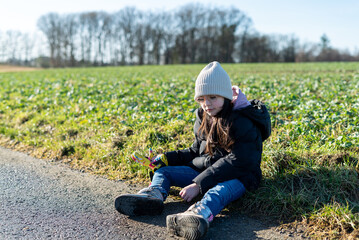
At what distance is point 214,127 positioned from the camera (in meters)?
2.87

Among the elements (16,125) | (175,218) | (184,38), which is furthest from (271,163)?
(184,38)

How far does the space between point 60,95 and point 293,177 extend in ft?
22.2

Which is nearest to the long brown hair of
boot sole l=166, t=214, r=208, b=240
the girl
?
the girl

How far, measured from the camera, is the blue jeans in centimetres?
252

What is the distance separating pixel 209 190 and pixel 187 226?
1.47 ft

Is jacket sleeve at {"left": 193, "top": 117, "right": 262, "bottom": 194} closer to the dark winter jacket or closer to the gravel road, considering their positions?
the dark winter jacket

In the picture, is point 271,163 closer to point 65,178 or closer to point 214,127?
point 214,127

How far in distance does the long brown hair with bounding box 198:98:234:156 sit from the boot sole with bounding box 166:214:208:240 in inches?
31.1

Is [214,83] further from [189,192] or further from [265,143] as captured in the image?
[265,143]

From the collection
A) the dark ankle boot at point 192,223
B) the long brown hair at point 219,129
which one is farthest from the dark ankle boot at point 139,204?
the long brown hair at point 219,129

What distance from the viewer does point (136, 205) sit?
2.66m

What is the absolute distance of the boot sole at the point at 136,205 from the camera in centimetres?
265

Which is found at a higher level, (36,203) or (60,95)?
(60,95)

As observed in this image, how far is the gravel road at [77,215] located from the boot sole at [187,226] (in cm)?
10
